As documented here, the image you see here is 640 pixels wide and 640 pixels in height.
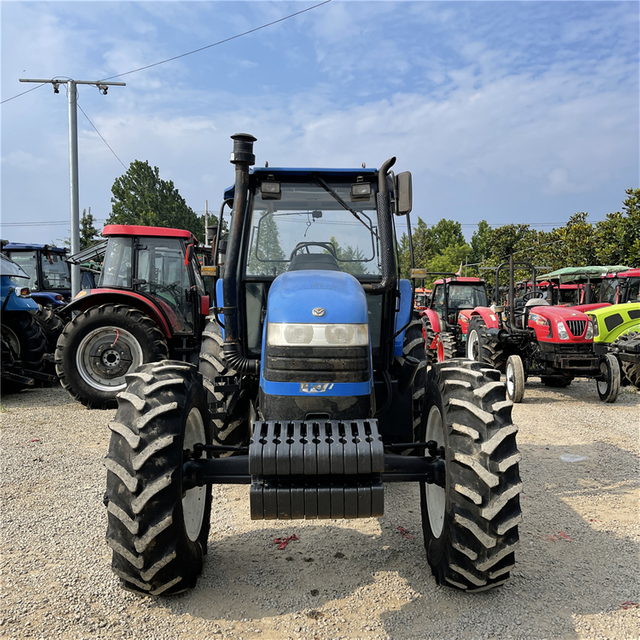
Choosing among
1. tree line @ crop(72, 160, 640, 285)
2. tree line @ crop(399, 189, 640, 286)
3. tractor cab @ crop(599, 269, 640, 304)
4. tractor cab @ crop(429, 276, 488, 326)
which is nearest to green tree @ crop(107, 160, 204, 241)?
tree line @ crop(72, 160, 640, 285)

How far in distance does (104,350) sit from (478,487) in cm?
625

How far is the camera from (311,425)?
105 inches

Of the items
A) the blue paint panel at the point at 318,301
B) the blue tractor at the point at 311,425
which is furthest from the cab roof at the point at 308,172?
the blue paint panel at the point at 318,301

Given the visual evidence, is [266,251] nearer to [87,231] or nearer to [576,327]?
[576,327]

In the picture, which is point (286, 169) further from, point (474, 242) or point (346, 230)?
point (474, 242)

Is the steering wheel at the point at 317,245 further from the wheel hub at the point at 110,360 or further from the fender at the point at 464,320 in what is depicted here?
the fender at the point at 464,320

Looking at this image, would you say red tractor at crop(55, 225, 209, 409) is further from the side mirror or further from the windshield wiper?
the side mirror

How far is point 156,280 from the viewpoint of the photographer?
8.17 metres

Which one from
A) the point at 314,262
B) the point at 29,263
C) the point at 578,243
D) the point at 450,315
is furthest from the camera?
the point at 578,243

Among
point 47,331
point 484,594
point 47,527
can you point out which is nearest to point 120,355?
point 47,331

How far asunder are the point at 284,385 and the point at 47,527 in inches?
85.4

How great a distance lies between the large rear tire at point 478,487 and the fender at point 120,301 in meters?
5.83

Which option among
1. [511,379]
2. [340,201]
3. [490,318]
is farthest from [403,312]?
[490,318]

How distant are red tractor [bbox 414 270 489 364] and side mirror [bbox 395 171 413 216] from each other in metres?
8.59
